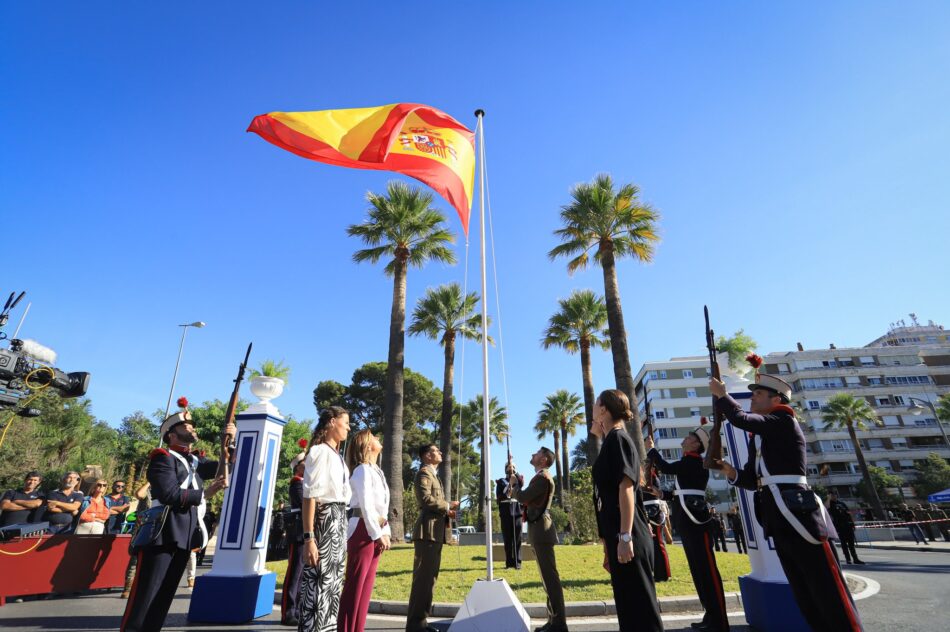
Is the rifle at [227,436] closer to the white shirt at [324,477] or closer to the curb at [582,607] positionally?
the white shirt at [324,477]

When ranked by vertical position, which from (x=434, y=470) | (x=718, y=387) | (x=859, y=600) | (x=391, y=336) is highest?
(x=391, y=336)

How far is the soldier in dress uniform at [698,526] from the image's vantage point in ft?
14.9

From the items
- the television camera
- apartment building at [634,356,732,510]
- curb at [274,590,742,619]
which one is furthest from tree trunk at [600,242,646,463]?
apartment building at [634,356,732,510]

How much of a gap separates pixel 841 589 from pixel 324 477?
12.4 feet

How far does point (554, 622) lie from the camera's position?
4.84 m

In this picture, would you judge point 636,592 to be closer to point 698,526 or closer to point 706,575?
point 706,575

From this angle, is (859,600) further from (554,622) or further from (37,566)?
(37,566)

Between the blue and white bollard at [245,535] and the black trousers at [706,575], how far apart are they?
5.24 meters

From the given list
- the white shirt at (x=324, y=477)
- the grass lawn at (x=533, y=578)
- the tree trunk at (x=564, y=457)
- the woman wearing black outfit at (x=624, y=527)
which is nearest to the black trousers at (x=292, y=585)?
the grass lawn at (x=533, y=578)

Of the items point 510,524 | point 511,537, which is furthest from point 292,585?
point 510,524

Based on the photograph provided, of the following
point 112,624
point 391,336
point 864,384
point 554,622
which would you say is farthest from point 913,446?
point 112,624

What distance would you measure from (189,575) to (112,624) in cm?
359

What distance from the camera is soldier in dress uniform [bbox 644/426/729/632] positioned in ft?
14.9

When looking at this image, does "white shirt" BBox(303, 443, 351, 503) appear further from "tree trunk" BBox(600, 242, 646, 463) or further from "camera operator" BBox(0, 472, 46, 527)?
"tree trunk" BBox(600, 242, 646, 463)
